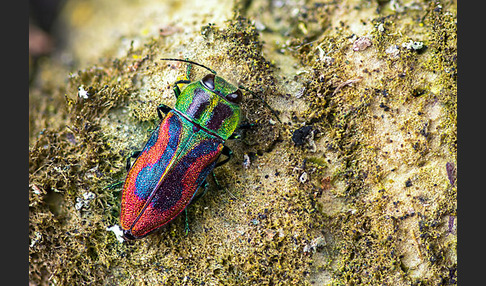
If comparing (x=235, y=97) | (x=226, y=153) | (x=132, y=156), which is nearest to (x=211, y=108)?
(x=235, y=97)

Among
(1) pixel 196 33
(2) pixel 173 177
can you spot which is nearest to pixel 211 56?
(1) pixel 196 33

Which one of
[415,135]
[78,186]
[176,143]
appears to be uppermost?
[176,143]

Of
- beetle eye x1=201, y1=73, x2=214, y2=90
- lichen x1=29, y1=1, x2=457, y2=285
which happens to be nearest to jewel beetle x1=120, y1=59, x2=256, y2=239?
beetle eye x1=201, y1=73, x2=214, y2=90

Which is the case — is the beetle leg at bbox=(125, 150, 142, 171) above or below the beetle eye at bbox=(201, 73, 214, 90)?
below

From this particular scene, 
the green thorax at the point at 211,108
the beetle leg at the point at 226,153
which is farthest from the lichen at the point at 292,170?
Result: the green thorax at the point at 211,108

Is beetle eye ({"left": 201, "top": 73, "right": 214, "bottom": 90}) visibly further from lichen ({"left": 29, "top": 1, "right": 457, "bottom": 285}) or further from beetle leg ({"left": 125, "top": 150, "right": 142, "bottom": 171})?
beetle leg ({"left": 125, "top": 150, "right": 142, "bottom": 171})

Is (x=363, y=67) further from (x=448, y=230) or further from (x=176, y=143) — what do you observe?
(x=176, y=143)

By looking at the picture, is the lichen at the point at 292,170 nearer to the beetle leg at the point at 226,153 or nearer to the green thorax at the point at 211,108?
the beetle leg at the point at 226,153
